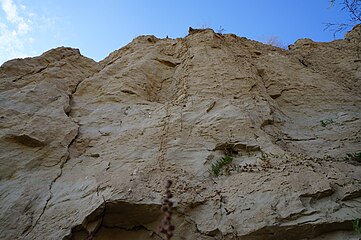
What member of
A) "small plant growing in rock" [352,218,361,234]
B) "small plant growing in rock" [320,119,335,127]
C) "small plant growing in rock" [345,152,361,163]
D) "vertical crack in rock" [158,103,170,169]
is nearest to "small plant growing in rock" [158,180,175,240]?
"small plant growing in rock" [352,218,361,234]

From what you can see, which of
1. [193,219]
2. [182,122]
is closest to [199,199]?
[193,219]

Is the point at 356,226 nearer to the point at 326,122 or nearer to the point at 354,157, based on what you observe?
the point at 354,157

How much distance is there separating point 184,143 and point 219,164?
685 millimetres

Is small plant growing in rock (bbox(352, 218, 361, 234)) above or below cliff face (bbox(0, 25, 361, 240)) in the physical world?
below

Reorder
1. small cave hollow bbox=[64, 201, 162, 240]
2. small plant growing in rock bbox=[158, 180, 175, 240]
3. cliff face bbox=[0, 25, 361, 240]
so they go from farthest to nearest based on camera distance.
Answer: small cave hollow bbox=[64, 201, 162, 240] → cliff face bbox=[0, 25, 361, 240] → small plant growing in rock bbox=[158, 180, 175, 240]

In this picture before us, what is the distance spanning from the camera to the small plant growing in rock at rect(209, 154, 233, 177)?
152 inches

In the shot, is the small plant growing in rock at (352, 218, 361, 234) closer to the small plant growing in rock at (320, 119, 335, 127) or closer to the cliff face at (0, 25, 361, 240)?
the cliff face at (0, 25, 361, 240)

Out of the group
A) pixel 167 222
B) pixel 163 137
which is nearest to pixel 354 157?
pixel 163 137

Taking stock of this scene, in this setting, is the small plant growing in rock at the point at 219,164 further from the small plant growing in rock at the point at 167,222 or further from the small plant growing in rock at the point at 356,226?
the small plant growing in rock at the point at 167,222

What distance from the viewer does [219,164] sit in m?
3.97

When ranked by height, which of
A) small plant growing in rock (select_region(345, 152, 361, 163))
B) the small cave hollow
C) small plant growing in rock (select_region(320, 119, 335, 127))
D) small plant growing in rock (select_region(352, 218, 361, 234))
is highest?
small plant growing in rock (select_region(320, 119, 335, 127))

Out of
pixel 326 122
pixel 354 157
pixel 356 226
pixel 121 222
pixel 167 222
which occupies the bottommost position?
pixel 121 222

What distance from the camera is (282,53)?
7.67 metres

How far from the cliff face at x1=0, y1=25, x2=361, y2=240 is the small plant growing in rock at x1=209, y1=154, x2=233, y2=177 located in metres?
0.07
